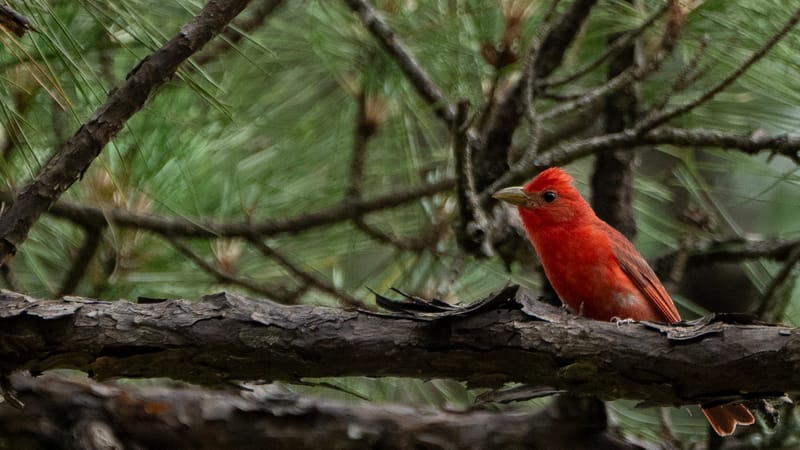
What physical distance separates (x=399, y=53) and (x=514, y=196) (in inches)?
23.2

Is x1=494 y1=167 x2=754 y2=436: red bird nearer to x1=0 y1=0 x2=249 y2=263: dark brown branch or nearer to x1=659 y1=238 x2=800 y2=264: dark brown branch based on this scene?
x1=659 y1=238 x2=800 y2=264: dark brown branch

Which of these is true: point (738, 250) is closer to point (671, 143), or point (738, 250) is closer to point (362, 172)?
point (671, 143)

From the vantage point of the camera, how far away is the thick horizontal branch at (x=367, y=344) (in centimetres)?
221

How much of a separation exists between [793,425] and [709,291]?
187 cm

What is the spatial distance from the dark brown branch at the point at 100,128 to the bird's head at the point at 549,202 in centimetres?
148

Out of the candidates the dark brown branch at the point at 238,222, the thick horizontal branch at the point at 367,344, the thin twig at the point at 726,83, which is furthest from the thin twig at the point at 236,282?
the thin twig at the point at 726,83

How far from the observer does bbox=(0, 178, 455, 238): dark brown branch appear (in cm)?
316

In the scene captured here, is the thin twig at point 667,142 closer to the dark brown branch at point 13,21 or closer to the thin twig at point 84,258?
the thin twig at point 84,258

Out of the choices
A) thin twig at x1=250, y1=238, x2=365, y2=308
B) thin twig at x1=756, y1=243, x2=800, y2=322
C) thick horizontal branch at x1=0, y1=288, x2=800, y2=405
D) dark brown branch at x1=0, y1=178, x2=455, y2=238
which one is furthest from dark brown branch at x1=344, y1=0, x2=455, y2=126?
thick horizontal branch at x1=0, y1=288, x2=800, y2=405

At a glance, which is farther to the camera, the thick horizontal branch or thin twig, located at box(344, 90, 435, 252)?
thin twig, located at box(344, 90, 435, 252)

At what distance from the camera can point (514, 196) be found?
11.6ft

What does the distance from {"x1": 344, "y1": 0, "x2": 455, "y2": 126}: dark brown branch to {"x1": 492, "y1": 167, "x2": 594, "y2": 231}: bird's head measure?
353mm

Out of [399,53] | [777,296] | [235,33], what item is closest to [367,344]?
[399,53]

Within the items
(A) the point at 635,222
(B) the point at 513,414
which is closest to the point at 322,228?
(B) the point at 513,414
